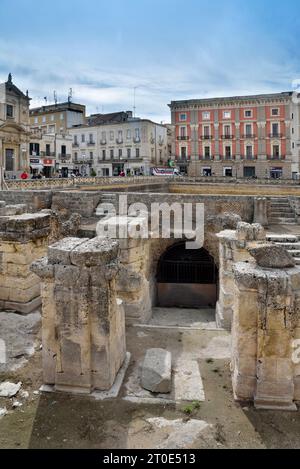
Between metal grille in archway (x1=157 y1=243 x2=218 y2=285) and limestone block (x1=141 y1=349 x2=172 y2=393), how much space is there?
6.24 m

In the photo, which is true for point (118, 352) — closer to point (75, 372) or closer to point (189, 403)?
point (75, 372)

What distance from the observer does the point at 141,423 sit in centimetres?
462

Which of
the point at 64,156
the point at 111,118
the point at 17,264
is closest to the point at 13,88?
the point at 64,156

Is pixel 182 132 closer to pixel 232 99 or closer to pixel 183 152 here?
pixel 183 152

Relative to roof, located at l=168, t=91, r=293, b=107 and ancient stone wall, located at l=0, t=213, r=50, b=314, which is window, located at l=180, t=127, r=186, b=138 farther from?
ancient stone wall, located at l=0, t=213, r=50, b=314

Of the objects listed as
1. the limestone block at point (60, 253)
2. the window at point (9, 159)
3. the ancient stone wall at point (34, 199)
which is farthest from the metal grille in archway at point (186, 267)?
the window at point (9, 159)

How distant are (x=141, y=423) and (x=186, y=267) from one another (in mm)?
7526

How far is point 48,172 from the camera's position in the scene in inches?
1797

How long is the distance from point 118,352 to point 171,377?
2.68ft

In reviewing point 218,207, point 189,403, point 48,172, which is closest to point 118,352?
point 189,403

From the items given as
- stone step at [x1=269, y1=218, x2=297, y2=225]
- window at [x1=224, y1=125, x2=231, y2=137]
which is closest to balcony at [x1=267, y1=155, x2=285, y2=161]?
window at [x1=224, y1=125, x2=231, y2=137]

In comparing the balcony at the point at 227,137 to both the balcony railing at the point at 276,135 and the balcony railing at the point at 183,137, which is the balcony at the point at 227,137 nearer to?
the balcony railing at the point at 183,137

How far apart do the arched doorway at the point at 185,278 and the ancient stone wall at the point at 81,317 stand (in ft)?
21.6
